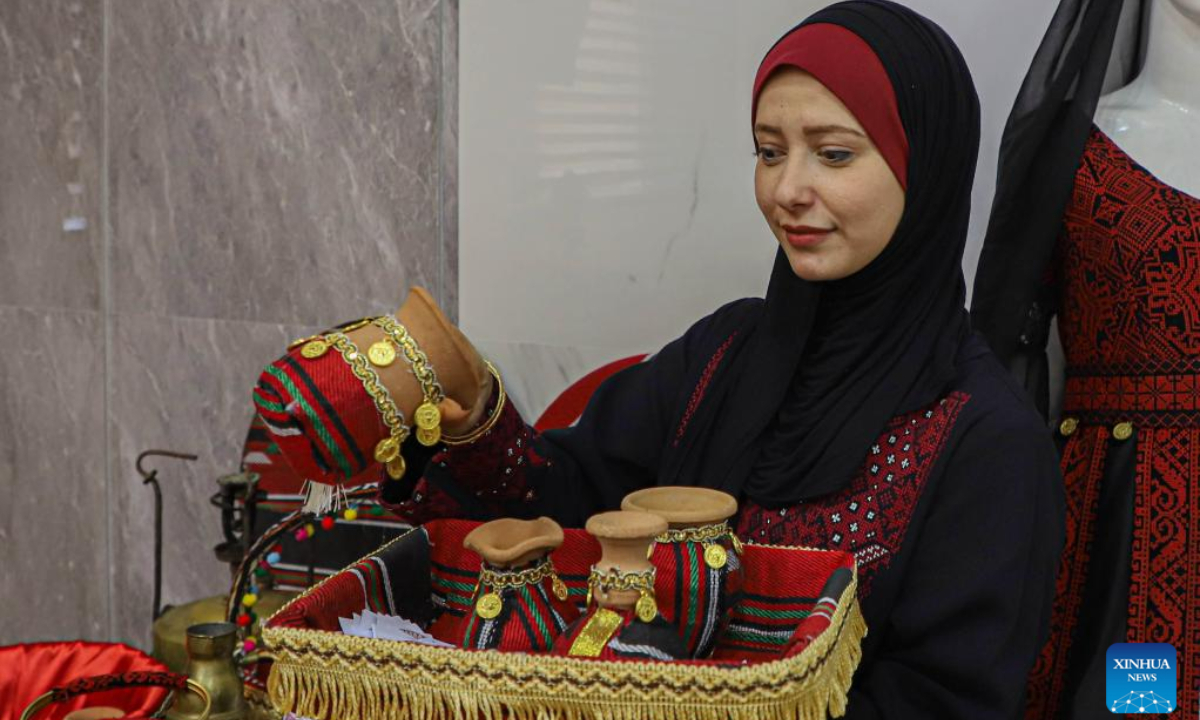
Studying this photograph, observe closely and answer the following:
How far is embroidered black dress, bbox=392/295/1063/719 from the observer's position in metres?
0.97

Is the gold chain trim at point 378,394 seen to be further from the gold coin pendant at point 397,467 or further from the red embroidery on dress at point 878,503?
the red embroidery on dress at point 878,503

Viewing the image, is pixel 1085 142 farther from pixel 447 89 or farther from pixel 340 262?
pixel 340 262

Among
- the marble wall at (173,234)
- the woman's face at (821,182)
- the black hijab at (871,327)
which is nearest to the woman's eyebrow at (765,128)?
the woman's face at (821,182)

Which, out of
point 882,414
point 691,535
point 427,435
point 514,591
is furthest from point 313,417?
point 882,414

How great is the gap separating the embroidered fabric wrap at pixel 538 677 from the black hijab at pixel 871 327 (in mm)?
220

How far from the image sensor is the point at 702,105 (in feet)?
5.81

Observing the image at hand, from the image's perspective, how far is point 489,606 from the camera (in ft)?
2.98

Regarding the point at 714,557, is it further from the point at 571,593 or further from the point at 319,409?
the point at 319,409

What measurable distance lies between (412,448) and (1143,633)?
0.85 m

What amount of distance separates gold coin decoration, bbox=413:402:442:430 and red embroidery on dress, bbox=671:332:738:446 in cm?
34

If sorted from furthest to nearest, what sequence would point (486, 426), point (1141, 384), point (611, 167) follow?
point (611, 167) → point (1141, 384) → point (486, 426)

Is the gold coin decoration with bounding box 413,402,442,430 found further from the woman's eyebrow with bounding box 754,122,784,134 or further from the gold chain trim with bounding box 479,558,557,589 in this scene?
the woman's eyebrow with bounding box 754,122,784,134

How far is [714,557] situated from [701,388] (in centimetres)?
39

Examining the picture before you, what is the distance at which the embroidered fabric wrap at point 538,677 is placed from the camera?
2.49 feet
